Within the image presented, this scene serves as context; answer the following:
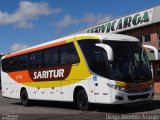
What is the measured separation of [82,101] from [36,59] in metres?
5.29

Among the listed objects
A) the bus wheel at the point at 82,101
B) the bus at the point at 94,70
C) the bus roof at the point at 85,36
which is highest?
the bus roof at the point at 85,36

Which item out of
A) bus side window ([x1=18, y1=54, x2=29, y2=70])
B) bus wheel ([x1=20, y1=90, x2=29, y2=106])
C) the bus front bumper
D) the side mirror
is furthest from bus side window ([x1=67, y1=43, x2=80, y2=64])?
bus wheel ([x1=20, y1=90, x2=29, y2=106])

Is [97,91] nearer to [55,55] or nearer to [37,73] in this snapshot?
[55,55]

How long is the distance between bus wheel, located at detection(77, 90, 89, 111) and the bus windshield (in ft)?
6.68

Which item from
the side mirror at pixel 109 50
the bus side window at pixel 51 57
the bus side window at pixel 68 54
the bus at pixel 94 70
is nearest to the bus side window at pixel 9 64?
the bus at pixel 94 70

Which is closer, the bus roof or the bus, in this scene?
the bus

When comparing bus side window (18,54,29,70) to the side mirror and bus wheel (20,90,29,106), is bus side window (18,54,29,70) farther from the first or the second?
the side mirror

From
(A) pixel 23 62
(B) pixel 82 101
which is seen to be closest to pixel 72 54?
(B) pixel 82 101

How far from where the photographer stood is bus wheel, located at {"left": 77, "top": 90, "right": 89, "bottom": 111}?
16.7 metres

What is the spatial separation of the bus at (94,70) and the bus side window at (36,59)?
51 mm

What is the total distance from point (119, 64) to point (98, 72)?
0.94m

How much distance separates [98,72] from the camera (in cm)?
1590

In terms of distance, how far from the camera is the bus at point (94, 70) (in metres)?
15.4

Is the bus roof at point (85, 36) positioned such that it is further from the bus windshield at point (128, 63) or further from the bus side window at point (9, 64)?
the bus side window at point (9, 64)
